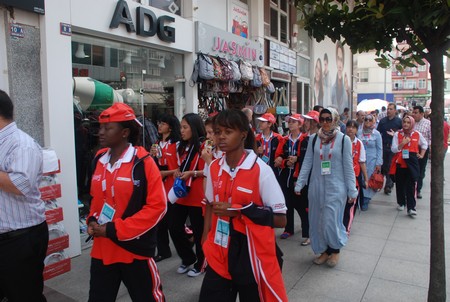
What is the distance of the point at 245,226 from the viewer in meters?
2.48

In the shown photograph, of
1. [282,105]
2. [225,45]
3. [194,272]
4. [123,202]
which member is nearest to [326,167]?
[194,272]

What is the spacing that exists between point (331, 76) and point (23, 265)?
1703 cm

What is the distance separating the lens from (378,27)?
9.68 feet

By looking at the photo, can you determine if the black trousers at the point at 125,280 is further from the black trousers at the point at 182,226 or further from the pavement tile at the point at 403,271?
the pavement tile at the point at 403,271

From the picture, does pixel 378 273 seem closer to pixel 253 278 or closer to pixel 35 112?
pixel 253 278

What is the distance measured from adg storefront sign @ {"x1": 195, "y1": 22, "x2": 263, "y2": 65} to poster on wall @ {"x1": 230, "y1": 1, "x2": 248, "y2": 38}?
1.59ft

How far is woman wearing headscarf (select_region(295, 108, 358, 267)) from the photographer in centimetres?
464

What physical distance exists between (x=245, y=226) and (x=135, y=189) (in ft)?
2.41

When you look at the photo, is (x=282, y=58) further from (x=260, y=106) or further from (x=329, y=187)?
(x=329, y=187)

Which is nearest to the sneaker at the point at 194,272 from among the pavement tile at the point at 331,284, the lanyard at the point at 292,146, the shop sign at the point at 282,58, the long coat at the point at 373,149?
the pavement tile at the point at 331,284

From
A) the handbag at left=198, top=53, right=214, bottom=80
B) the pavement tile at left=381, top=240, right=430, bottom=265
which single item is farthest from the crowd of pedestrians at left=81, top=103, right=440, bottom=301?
the handbag at left=198, top=53, right=214, bottom=80

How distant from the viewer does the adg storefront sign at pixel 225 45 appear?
7855mm

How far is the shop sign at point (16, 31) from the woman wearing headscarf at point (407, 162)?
6207 millimetres

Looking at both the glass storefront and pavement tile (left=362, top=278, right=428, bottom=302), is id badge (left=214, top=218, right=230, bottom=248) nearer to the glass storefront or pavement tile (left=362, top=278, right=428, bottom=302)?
pavement tile (left=362, top=278, right=428, bottom=302)
